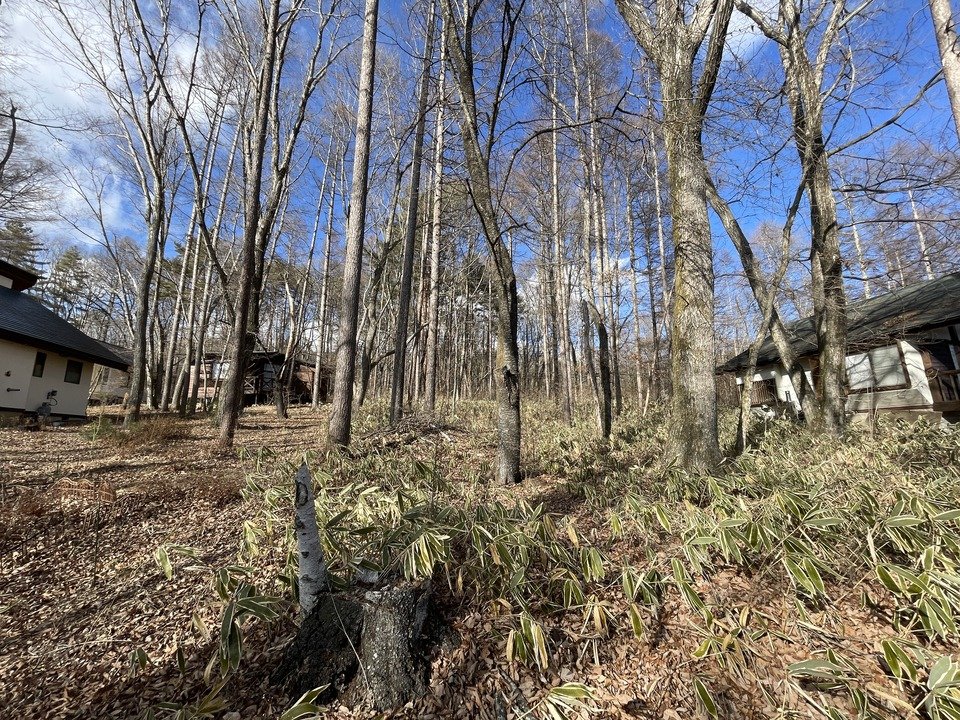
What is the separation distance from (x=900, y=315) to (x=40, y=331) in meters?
24.0

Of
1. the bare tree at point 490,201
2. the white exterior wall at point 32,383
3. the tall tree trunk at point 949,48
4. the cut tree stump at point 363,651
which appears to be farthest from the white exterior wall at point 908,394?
the white exterior wall at point 32,383

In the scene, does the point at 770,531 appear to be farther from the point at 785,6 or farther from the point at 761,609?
the point at 785,6

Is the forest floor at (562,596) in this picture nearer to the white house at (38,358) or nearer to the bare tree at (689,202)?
the bare tree at (689,202)

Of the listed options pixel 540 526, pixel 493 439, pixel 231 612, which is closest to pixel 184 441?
pixel 493 439

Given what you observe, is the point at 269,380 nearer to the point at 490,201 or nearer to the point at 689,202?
the point at 490,201

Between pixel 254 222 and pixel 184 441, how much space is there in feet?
14.5

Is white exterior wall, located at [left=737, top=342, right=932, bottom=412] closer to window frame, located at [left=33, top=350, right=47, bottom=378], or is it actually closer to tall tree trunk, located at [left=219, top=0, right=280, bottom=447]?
tall tree trunk, located at [left=219, top=0, right=280, bottom=447]

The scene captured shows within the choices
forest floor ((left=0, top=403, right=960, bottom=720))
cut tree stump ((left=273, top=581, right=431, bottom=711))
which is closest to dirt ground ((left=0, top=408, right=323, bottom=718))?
forest floor ((left=0, top=403, right=960, bottom=720))

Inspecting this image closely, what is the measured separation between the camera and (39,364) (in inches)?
502

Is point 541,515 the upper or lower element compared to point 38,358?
lower

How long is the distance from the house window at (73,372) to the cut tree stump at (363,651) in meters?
17.6

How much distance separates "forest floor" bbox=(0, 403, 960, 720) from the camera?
6.57ft

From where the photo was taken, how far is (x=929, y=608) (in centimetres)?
208

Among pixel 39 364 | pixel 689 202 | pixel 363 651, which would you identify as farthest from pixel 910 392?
pixel 39 364
